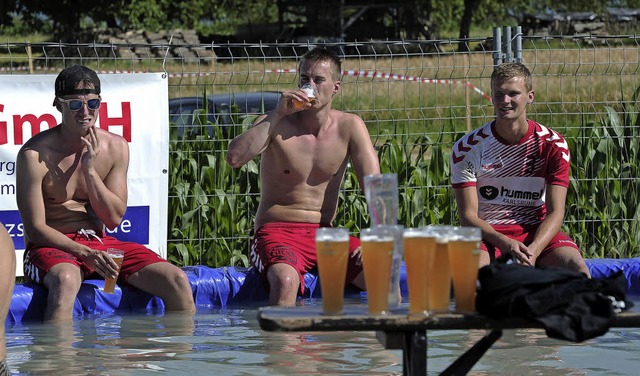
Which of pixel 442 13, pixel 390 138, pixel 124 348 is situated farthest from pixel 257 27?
pixel 124 348

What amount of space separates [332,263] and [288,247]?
10.1ft

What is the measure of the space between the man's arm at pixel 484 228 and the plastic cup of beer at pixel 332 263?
272cm

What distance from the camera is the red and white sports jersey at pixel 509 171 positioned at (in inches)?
264

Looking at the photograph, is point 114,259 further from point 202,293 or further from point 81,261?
point 202,293

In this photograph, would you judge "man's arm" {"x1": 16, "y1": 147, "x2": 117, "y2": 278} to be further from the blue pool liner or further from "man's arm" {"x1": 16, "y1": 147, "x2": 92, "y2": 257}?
the blue pool liner

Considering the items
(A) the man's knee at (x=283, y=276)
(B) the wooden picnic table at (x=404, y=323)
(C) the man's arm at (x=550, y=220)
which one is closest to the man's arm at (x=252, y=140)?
(A) the man's knee at (x=283, y=276)

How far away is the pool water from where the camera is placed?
544 cm

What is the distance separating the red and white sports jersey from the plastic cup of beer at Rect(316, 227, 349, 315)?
311 cm

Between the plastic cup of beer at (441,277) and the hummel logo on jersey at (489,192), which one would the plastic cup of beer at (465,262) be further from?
the hummel logo on jersey at (489,192)

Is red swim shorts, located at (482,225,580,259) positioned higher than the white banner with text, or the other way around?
the white banner with text

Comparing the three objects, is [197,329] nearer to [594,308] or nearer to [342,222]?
[342,222]

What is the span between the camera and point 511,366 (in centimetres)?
549

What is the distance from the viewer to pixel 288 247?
6.70 meters

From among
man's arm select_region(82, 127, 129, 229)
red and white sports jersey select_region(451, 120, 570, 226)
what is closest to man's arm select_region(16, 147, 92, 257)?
man's arm select_region(82, 127, 129, 229)
